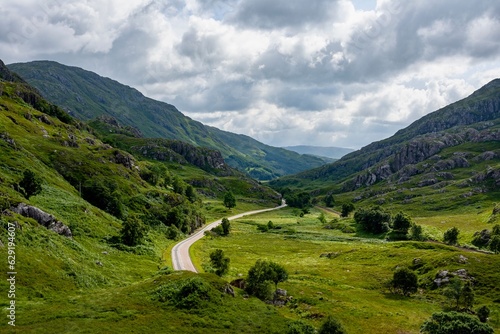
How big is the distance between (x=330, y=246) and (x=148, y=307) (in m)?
104

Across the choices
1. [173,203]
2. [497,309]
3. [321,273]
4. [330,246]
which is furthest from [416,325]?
[173,203]

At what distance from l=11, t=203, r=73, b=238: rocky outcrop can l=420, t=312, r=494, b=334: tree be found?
77.2 metres

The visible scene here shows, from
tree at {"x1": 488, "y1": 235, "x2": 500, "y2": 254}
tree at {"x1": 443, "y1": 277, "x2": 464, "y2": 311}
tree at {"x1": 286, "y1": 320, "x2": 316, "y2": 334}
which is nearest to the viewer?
tree at {"x1": 286, "y1": 320, "x2": 316, "y2": 334}

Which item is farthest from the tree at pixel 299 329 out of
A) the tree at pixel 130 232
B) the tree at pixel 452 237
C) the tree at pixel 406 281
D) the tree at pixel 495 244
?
the tree at pixel 452 237

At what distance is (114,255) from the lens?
8600 centimetres

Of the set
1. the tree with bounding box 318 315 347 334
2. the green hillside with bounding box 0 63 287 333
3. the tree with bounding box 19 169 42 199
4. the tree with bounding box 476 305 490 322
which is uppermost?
the tree with bounding box 19 169 42 199

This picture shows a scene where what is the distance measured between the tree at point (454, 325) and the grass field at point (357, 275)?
5.43m

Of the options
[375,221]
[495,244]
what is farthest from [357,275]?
[375,221]

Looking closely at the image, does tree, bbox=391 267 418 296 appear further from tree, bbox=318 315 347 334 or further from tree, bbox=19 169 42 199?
tree, bbox=19 169 42 199

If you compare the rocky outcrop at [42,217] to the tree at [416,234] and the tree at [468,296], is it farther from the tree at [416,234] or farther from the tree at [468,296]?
the tree at [416,234]

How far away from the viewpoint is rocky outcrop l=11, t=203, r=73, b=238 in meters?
75.3

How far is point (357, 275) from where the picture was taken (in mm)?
100562

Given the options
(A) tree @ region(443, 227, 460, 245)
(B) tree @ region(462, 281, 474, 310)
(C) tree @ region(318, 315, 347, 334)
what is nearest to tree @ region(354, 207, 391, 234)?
(A) tree @ region(443, 227, 460, 245)

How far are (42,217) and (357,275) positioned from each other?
84609mm
